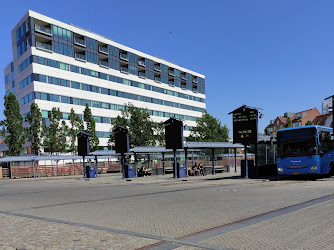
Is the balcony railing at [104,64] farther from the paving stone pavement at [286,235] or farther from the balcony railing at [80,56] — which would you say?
the paving stone pavement at [286,235]

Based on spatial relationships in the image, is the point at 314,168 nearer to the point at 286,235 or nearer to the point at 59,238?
the point at 286,235

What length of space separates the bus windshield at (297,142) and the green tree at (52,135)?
3958cm

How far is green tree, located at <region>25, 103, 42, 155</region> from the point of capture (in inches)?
1971

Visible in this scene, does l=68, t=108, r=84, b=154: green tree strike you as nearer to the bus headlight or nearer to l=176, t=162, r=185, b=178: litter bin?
l=176, t=162, r=185, b=178: litter bin

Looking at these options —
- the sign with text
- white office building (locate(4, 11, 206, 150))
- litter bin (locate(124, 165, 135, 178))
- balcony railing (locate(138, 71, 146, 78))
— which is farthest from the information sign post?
balcony railing (locate(138, 71, 146, 78))

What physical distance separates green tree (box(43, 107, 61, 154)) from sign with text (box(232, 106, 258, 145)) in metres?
36.2

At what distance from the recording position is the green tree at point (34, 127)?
50062 mm

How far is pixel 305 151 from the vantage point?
19000 millimetres

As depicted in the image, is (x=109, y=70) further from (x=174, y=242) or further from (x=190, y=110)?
(x=174, y=242)

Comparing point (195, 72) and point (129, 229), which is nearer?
point (129, 229)

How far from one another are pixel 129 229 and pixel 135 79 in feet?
227

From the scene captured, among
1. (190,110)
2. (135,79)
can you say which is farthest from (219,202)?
(190,110)

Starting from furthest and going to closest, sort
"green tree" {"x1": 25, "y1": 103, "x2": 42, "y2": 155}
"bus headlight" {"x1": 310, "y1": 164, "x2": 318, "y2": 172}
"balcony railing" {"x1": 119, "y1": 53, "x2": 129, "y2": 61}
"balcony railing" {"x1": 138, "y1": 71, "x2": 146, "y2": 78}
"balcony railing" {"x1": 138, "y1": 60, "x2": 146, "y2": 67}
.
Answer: "balcony railing" {"x1": 138, "y1": 71, "x2": 146, "y2": 78} → "balcony railing" {"x1": 138, "y1": 60, "x2": 146, "y2": 67} → "balcony railing" {"x1": 119, "y1": 53, "x2": 129, "y2": 61} → "green tree" {"x1": 25, "y1": 103, "x2": 42, "y2": 155} → "bus headlight" {"x1": 310, "y1": 164, "x2": 318, "y2": 172}

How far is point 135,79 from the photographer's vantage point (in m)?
74.4
